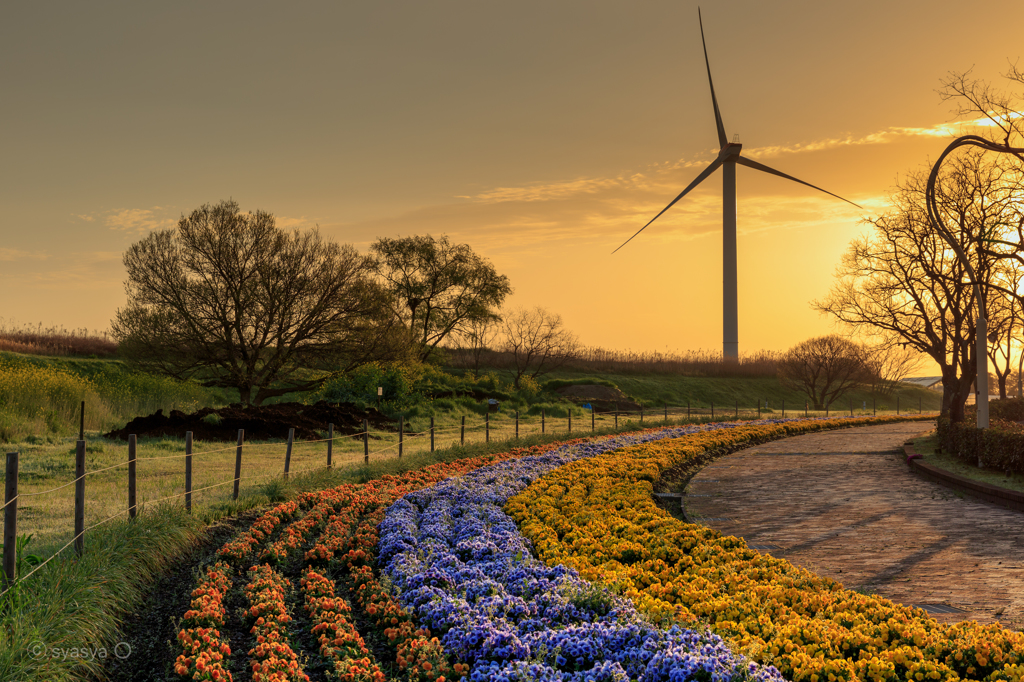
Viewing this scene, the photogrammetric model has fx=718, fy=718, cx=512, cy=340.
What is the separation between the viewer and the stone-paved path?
28.9ft

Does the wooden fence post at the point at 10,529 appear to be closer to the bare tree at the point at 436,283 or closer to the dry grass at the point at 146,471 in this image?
the dry grass at the point at 146,471

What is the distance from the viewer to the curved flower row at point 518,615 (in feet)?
18.9

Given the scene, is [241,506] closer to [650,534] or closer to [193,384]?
[650,534]

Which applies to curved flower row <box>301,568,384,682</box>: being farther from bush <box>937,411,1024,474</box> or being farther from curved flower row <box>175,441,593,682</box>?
bush <box>937,411,1024,474</box>

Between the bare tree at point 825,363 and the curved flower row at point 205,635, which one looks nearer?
the curved flower row at point 205,635

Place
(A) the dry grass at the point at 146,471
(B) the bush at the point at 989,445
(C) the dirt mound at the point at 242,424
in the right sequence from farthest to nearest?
(C) the dirt mound at the point at 242,424, (B) the bush at the point at 989,445, (A) the dry grass at the point at 146,471

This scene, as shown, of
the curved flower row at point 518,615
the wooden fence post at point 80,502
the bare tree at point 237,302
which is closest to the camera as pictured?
the curved flower row at point 518,615

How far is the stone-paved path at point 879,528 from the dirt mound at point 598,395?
3085 centimetres

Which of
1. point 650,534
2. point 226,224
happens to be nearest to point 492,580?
point 650,534

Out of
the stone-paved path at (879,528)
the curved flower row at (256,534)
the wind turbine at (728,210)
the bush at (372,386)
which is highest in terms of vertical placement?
the wind turbine at (728,210)

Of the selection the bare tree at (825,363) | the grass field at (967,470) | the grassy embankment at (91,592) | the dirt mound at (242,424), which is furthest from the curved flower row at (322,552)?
the bare tree at (825,363)

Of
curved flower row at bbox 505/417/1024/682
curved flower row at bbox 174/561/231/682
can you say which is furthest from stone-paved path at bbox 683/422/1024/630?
curved flower row at bbox 174/561/231/682

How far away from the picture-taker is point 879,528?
40.8 ft

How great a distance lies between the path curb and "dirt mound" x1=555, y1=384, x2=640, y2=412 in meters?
32.3
